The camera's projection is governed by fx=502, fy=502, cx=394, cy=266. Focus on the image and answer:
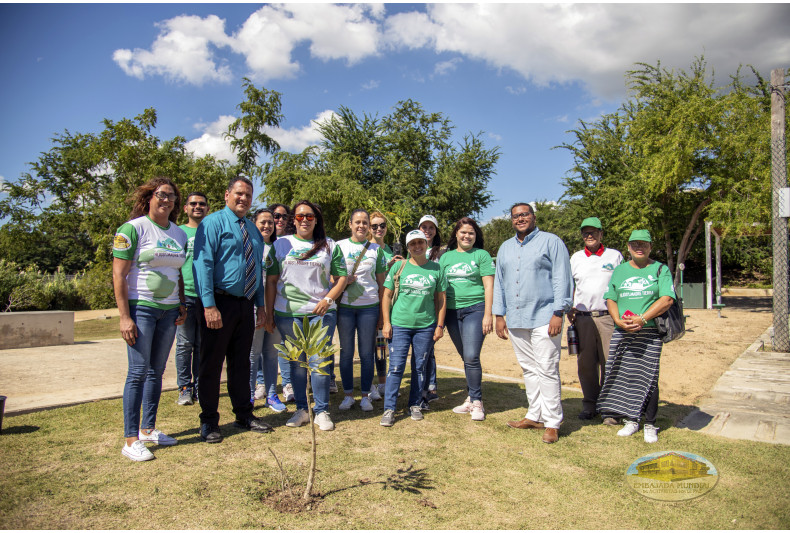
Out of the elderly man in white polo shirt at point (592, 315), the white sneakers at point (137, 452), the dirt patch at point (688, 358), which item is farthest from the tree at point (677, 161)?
the white sneakers at point (137, 452)

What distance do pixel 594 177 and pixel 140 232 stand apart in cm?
2125

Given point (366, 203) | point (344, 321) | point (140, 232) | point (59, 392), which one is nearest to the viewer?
point (140, 232)

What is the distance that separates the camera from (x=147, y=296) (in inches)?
152

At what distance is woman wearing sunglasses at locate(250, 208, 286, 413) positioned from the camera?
5.18 m

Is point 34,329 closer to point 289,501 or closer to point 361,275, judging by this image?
point 361,275

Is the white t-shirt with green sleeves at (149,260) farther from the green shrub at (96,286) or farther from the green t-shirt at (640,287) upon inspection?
the green shrub at (96,286)

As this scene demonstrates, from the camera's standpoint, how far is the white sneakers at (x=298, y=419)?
15.1 ft

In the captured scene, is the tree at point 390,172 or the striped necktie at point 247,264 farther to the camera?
the tree at point 390,172

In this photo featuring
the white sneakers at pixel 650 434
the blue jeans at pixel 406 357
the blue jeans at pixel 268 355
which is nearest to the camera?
the white sneakers at pixel 650 434

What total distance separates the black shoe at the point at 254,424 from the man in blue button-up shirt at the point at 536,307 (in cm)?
226

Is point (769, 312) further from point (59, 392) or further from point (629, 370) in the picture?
point (59, 392)

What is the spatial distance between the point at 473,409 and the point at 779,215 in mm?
8518

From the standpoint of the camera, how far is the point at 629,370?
15.5 feet

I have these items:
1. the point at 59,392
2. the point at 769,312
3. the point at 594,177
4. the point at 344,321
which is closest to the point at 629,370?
the point at 344,321
